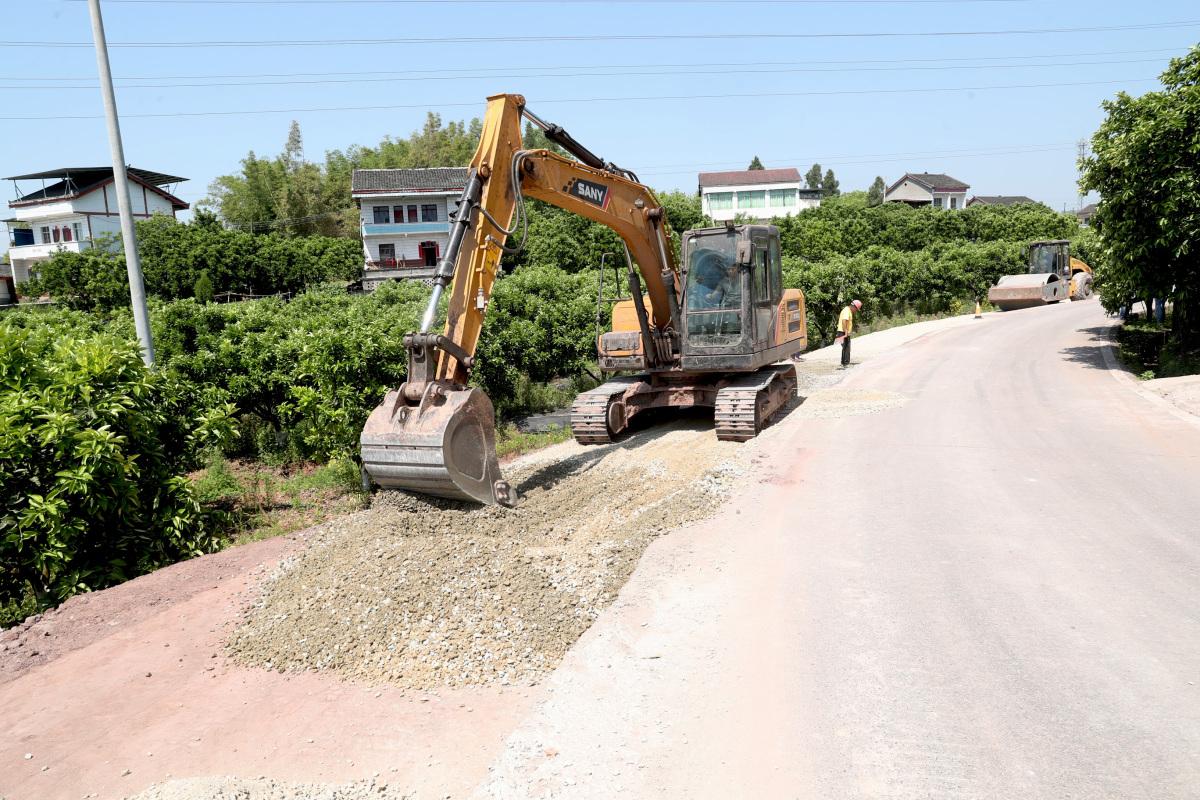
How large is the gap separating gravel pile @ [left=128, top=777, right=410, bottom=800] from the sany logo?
7.08 m

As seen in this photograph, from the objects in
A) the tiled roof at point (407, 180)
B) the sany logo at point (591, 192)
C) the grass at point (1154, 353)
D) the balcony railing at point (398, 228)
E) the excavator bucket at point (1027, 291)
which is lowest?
the grass at point (1154, 353)

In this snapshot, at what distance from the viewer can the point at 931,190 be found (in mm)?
93062

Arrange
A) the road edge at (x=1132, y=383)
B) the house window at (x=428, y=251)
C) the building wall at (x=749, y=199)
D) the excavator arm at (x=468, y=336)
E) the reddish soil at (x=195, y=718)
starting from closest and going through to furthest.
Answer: the reddish soil at (x=195, y=718), the excavator arm at (x=468, y=336), the road edge at (x=1132, y=383), the house window at (x=428, y=251), the building wall at (x=749, y=199)

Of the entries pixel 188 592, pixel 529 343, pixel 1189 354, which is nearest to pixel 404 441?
pixel 188 592

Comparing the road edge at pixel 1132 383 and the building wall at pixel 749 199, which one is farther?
the building wall at pixel 749 199

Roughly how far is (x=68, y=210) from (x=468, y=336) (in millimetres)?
60672

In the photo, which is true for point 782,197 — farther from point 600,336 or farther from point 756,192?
point 600,336

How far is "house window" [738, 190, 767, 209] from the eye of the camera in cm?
8725

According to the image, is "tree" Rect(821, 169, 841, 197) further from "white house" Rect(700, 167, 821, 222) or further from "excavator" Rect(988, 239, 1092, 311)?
"excavator" Rect(988, 239, 1092, 311)

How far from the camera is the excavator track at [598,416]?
12.3 m

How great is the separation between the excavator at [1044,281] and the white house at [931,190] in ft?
201

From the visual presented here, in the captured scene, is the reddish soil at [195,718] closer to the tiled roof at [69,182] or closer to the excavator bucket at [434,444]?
the excavator bucket at [434,444]

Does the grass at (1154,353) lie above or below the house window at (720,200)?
below

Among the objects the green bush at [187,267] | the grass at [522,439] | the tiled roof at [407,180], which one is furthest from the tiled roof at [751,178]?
the grass at [522,439]
